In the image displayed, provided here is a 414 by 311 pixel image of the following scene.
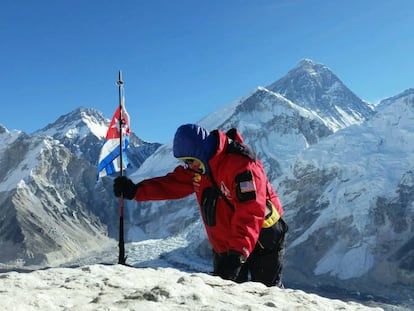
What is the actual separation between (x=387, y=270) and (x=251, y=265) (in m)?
141

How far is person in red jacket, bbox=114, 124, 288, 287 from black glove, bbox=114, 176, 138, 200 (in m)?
0.11

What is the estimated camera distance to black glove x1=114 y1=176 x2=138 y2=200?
9.20 meters

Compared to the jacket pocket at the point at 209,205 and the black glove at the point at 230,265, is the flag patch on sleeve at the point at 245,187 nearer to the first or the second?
the jacket pocket at the point at 209,205

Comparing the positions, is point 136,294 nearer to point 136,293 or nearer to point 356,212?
point 136,293

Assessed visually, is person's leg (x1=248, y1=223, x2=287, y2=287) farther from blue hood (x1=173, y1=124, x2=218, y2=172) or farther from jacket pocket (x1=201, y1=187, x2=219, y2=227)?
blue hood (x1=173, y1=124, x2=218, y2=172)

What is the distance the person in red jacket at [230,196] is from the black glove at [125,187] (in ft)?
0.37

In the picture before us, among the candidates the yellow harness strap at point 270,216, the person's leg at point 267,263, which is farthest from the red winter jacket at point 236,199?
the person's leg at point 267,263

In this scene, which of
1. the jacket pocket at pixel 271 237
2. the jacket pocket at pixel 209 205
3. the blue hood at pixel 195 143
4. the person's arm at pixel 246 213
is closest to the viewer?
the person's arm at pixel 246 213

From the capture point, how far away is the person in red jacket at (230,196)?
23.8ft

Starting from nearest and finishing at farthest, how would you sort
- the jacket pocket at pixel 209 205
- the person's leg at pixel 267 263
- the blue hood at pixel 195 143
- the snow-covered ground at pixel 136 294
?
the snow-covered ground at pixel 136 294 → the blue hood at pixel 195 143 → the jacket pocket at pixel 209 205 → the person's leg at pixel 267 263

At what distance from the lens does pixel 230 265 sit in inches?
286

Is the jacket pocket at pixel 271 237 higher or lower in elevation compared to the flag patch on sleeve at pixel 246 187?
lower

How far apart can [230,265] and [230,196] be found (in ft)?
2.88

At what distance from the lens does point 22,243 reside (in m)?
192
